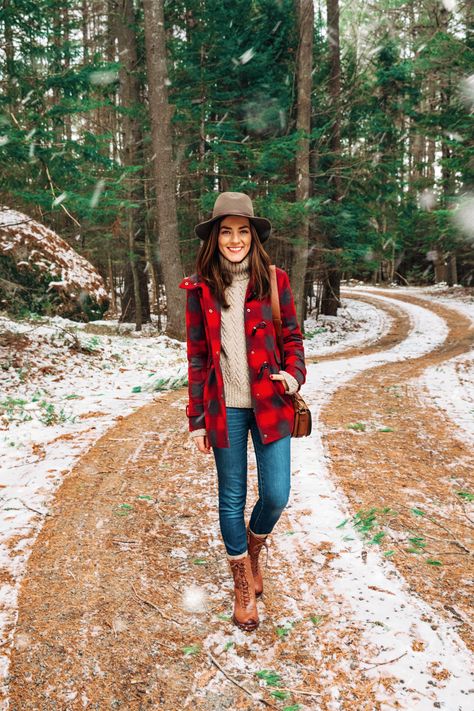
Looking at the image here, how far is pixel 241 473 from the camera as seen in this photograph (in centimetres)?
271

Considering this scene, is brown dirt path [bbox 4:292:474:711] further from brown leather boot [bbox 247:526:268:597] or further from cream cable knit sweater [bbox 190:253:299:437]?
cream cable knit sweater [bbox 190:253:299:437]

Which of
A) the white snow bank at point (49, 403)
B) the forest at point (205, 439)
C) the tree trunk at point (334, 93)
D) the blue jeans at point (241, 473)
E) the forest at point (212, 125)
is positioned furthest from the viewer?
the tree trunk at point (334, 93)

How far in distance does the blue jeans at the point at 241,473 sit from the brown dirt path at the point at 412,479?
1.31 metres

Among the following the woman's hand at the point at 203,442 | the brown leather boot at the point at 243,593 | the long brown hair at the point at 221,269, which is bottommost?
the brown leather boot at the point at 243,593

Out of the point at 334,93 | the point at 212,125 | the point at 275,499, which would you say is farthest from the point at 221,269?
the point at 334,93

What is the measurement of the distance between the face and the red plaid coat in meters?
0.20

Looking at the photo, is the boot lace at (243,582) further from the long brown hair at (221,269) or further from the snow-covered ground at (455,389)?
the snow-covered ground at (455,389)

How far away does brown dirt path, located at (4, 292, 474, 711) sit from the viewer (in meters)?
2.34

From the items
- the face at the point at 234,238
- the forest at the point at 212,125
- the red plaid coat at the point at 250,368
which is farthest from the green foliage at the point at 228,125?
the red plaid coat at the point at 250,368

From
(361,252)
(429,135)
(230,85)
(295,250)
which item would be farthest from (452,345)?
(230,85)

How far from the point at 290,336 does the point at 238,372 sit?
0.41m

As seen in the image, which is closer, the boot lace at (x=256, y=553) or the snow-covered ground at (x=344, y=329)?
the boot lace at (x=256, y=553)

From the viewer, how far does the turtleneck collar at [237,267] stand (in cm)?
271

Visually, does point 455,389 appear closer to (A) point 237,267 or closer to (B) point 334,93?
(A) point 237,267
